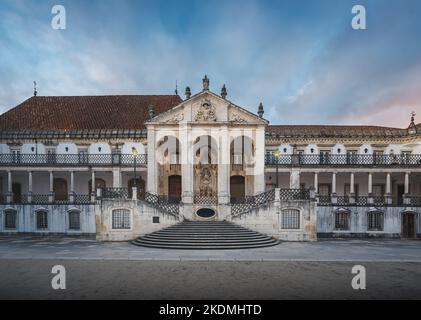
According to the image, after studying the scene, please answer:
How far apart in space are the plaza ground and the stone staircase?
1.03m

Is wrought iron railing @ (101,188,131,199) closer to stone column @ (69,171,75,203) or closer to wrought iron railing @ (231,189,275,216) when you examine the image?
stone column @ (69,171,75,203)

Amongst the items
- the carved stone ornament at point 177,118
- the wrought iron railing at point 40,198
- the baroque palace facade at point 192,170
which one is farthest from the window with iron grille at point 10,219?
the carved stone ornament at point 177,118

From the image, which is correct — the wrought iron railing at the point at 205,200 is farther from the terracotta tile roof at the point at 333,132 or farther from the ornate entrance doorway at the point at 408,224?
the ornate entrance doorway at the point at 408,224

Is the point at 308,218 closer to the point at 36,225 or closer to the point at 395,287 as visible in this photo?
the point at 395,287

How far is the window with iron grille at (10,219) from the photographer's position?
26828mm

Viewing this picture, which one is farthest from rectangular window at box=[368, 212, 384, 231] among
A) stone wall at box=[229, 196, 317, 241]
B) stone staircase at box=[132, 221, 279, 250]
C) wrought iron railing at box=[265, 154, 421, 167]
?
stone staircase at box=[132, 221, 279, 250]

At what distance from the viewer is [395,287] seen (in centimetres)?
1199

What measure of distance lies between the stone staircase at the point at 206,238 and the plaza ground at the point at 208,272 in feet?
3.37

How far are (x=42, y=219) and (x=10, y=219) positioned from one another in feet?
9.34

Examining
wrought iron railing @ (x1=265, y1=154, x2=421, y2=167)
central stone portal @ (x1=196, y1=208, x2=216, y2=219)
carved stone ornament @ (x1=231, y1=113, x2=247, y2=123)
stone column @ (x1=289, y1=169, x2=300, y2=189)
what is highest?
carved stone ornament @ (x1=231, y1=113, x2=247, y2=123)

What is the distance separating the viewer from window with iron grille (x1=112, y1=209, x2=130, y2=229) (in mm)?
22531

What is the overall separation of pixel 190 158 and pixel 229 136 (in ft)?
11.9

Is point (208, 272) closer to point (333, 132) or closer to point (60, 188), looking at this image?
point (60, 188)
